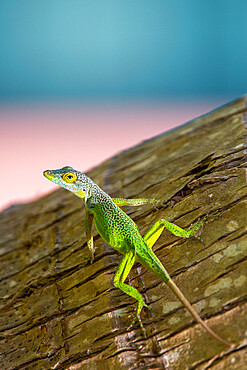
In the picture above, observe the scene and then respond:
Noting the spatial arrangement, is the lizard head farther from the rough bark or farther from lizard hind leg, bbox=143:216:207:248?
lizard hind leg, bbox=143:216:207:248

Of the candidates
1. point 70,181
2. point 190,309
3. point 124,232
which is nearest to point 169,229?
point 124,232

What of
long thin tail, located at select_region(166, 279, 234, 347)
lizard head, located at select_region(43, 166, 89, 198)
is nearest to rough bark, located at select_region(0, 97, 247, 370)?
long thin tail, located at select_region(166, 279, 234, 347)

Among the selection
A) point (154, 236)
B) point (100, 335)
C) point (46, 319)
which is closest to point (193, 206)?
point (154, 236)

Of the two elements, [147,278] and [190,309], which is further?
[147,278]

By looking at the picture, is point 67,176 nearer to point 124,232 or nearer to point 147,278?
point 124,232

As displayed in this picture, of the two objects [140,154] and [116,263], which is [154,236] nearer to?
[116,263]

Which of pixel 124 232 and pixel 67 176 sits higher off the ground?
pixel 67 176

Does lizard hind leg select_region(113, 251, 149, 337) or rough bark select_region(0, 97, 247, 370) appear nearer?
rough bark select_region(0, 97, 247, 370)
